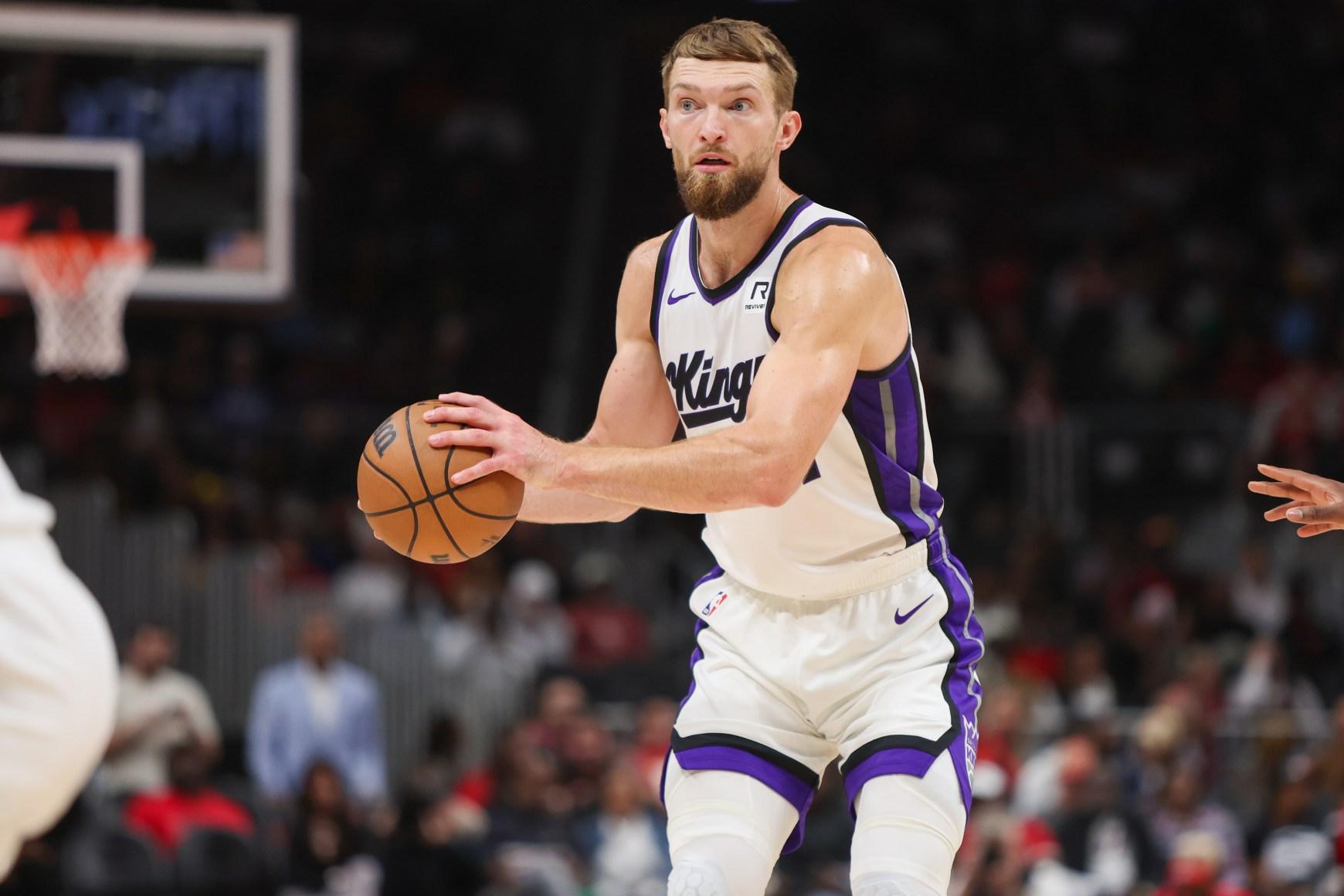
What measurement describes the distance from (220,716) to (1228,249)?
11.1 meters

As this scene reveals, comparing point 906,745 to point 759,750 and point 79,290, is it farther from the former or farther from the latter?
point 79,290

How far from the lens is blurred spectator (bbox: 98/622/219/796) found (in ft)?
37.0

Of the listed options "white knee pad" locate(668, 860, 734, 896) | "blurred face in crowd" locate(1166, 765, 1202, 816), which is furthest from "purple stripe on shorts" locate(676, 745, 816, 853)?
"blurred face in crowd" locate(1166, 765, 1202, 816)

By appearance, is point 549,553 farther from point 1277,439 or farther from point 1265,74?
point 1265,74

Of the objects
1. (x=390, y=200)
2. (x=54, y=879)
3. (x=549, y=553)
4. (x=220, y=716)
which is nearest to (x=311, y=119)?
(x=390, y=200)

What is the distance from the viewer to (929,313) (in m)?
17.7

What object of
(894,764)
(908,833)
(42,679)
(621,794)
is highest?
(42,679)

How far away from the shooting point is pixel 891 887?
4.54 meters

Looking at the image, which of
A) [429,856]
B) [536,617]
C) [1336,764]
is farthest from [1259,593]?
[429,856]

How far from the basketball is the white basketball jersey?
0.70 meters

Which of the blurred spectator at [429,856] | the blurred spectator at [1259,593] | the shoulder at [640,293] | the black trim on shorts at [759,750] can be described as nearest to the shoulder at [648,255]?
the shoulder at [640,293]

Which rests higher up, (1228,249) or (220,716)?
(1228,249)

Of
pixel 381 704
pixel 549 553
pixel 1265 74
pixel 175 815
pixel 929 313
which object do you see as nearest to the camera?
pixel 175 815

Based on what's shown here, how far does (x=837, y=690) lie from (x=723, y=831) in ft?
1.60
